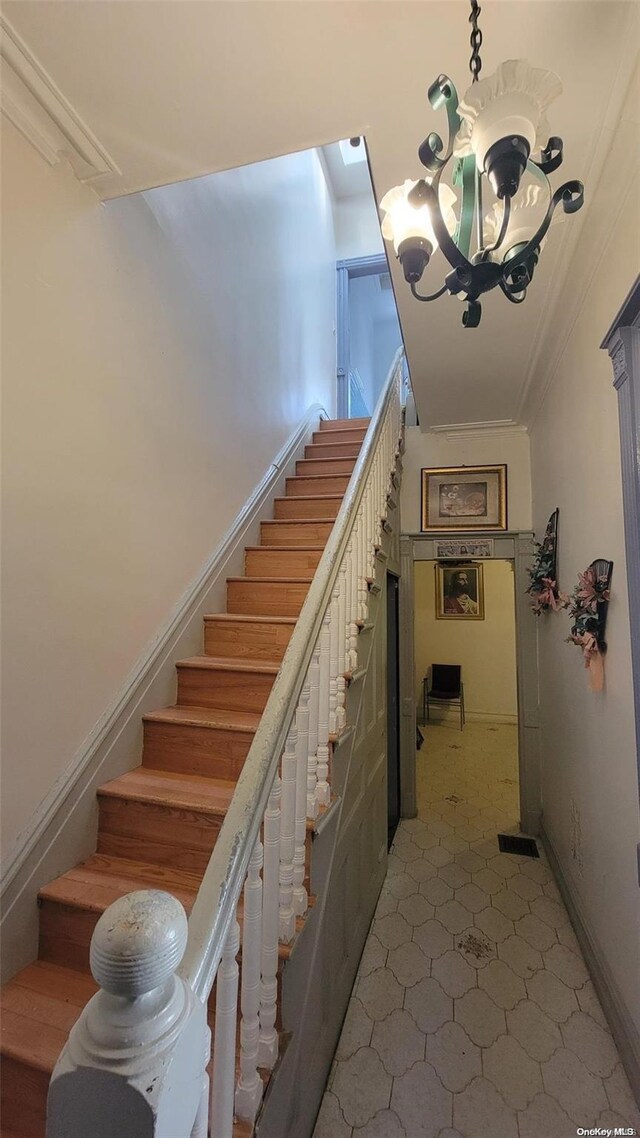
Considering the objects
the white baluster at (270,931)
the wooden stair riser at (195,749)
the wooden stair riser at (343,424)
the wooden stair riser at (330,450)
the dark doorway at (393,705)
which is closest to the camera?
the white baluster at (270,931)

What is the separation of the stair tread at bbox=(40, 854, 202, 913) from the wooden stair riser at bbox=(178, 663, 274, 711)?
64cm

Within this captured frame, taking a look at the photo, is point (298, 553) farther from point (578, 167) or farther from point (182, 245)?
point (578, 167)

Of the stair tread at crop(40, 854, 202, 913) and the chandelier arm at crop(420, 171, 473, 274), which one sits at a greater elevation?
the chandelier arm at crop(420, 171, 473, 274)

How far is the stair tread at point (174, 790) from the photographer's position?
1544mm

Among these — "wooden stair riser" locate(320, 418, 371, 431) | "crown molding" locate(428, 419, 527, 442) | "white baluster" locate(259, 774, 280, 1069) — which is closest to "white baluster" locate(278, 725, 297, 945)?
"white baluster" locate(259, 774, 280, 1069)

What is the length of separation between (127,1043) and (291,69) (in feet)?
6.29

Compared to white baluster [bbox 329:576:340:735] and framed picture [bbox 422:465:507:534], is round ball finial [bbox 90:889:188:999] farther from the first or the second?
framed picture [bbox 422:465:507:534]

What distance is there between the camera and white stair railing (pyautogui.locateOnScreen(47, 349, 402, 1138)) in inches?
18.0

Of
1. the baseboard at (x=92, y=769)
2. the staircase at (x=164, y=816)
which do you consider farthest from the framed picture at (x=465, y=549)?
the baseboard at (x=92, y=769)

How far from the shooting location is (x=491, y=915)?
240cm

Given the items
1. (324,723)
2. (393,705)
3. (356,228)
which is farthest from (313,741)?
(356,228)

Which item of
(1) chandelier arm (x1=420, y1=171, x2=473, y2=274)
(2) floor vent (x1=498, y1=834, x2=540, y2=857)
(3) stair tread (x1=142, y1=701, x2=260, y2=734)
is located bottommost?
(2) floor vent (x1=498, y1=834, x2=540, y2=857)

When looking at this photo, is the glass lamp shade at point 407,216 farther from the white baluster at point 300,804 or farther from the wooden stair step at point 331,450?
the wooden stair step at point 331,450

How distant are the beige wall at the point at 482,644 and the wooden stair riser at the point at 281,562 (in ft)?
12.1
